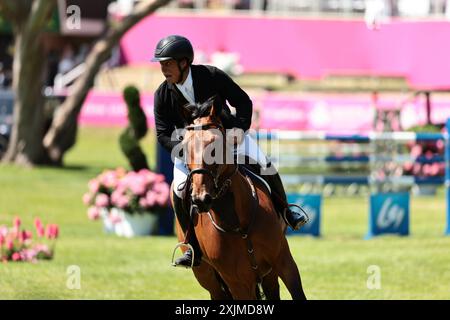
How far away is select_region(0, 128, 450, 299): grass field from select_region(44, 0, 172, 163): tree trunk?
193 inches

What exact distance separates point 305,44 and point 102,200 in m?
26.7

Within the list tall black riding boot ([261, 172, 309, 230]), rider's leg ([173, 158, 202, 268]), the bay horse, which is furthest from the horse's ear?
tall black riding boot ([261, 172, 309, 230])

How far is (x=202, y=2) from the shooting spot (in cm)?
4425

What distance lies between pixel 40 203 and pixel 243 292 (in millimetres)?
15724

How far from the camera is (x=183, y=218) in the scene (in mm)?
9602

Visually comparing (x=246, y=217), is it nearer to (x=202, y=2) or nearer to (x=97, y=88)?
(x=97, y=88)

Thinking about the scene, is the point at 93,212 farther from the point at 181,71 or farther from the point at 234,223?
the point at 234,223

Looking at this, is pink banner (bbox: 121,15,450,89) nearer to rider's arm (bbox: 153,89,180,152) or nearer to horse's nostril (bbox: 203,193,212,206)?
rider's arm (bbox: 153,89,180,152)

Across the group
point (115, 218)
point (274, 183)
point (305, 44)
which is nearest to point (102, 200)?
point (115, 218)

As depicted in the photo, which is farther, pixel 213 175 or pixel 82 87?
pixel 82 87

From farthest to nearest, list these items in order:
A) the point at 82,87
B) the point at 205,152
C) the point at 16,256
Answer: the point at 82,87 → the point at 16,256 → the point at 205,152

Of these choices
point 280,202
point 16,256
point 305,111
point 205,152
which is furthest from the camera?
point 305,111

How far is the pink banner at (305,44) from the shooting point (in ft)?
140

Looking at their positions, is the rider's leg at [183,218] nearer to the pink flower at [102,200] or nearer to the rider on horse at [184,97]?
the rider on horse at [184,97]
